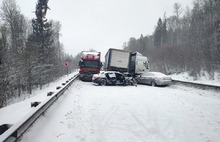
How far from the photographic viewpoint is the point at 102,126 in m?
5.22

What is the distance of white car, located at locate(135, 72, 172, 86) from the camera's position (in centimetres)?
1689

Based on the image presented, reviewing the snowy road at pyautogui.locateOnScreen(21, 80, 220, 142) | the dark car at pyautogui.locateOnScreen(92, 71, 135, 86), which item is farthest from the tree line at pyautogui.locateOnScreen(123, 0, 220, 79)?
the snowy road at pyautogui.locateOnScreen(21, 80, 220, 142)

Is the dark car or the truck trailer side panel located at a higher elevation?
the truck trailer side panel

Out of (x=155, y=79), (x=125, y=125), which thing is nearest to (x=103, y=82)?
(x=155, y=79)

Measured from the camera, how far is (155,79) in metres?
17.2

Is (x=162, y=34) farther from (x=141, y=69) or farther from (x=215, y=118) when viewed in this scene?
(x=215, y=118)

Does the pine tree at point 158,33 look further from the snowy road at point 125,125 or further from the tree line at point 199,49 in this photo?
the snowy road at point 125,125

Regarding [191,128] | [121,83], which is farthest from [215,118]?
[121,83]

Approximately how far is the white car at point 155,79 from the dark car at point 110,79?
2300 millimetres

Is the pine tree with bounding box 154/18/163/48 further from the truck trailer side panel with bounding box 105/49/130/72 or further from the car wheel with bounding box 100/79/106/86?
the car wheel with bounding box 100/79/106/86

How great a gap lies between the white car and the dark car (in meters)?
2.30

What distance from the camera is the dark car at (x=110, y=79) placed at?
16672mm

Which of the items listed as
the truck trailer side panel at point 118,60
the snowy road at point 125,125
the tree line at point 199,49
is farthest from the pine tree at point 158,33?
the snowy road at point 125,125

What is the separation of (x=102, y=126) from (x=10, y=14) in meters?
38.7
